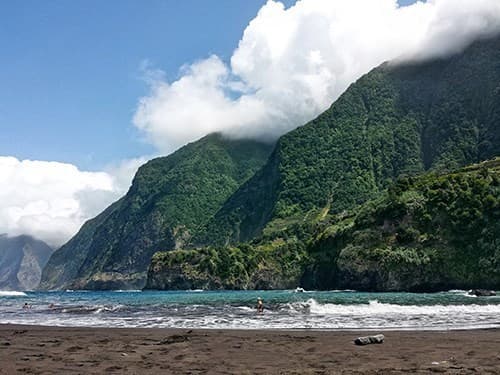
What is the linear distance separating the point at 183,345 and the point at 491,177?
11576 centimetres

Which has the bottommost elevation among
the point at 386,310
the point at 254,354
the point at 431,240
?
the point at 386,310

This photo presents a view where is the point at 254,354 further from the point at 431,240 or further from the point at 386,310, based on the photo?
the point at 431,240

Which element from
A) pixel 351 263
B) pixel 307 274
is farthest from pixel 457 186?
pixel 307 274

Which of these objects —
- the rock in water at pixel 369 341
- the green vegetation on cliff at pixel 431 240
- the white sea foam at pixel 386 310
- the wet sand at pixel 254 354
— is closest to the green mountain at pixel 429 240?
the green vegetation on cliff at pixel 431 240

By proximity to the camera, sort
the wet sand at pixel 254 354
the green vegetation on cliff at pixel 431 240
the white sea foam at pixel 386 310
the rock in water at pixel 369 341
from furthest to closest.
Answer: the green vegetation on cliff at pixel 431 240, the white sea foam at pixel 386 310, the rock in water at pixel 369 341, the wet sand at pixel 254 354

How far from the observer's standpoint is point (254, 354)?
1958 centimetres

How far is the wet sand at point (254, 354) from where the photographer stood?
1603cm

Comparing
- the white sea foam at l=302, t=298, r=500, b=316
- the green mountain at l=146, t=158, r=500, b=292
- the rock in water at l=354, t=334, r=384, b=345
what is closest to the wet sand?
the rock in water at l=354, t=334, r=384, b=345

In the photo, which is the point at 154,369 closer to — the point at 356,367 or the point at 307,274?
the point at 356,367

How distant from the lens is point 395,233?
130875mm

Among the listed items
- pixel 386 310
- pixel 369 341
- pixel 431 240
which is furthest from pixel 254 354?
pixel 431 240

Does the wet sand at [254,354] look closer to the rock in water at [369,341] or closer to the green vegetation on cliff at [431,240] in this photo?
the rock in water at [369,341]

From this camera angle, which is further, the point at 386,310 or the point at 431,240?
the point at 431,240

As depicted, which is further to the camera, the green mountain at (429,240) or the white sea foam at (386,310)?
the green mountain at (429,240)
